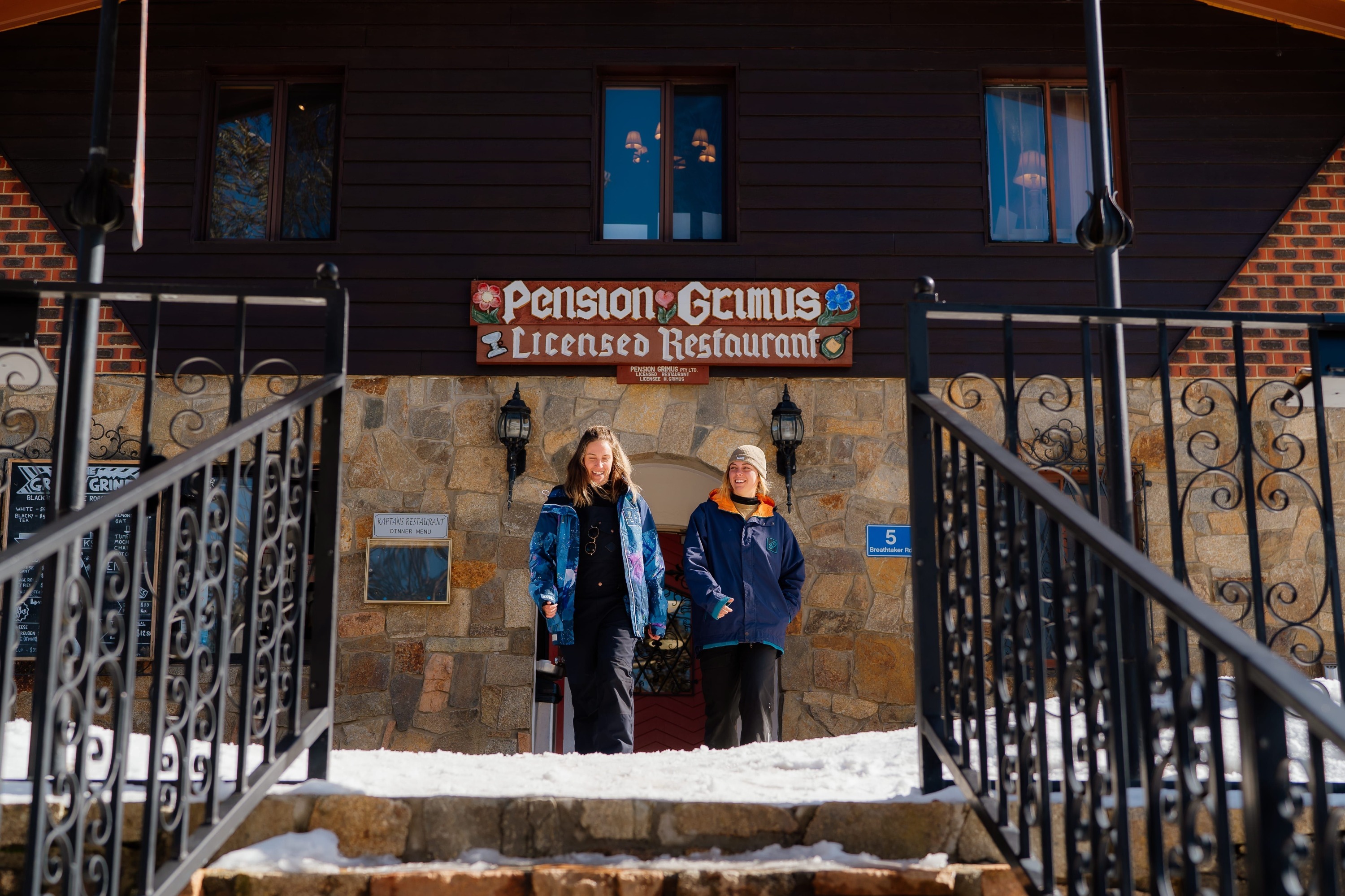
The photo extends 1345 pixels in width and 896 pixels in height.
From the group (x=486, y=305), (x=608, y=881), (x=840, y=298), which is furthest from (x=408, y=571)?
(x=608, y=881)

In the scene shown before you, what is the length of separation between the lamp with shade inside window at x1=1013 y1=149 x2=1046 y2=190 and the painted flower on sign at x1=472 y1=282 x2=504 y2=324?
11.5 feet

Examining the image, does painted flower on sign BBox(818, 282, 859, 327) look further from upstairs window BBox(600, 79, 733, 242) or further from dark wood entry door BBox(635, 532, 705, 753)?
dark wood entry door BBox(635, 532, 705, 753)

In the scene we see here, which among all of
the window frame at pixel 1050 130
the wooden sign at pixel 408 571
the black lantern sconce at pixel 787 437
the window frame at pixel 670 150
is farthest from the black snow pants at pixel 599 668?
the window frame at pixel 1050 130

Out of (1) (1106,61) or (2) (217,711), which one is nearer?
(2) (217,711)

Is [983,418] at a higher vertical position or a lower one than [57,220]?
lower

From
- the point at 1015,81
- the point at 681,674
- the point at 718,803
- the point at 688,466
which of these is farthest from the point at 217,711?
the point at 1015,81

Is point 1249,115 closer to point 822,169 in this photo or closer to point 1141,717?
point 822,169

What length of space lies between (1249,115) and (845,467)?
3578mm

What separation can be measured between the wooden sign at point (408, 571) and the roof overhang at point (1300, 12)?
6108mm

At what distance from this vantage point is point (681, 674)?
7871mm

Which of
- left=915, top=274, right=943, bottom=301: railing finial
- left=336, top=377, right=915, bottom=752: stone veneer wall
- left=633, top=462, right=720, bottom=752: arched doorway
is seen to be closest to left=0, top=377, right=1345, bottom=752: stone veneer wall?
left=336, top=377, right=915, bottom=752: stone veneer wall

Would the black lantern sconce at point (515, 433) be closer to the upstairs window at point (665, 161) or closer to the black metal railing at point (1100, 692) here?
the upstairs window at point (665, 161)

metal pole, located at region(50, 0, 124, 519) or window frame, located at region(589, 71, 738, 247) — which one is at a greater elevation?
window frame, located at region(589, 71, 738, 247)

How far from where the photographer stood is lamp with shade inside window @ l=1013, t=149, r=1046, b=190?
25.4 ft
